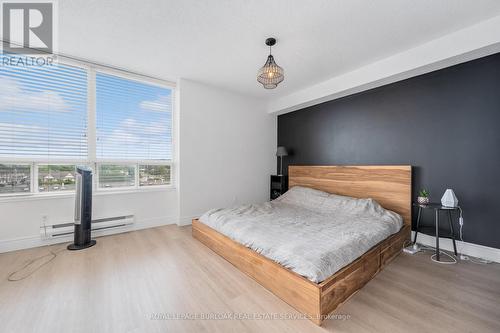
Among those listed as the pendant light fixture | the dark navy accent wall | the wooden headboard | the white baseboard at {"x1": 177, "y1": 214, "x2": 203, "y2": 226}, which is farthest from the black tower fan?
the dark navy accent wall

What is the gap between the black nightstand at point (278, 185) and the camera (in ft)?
15.2

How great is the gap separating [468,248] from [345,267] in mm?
1935

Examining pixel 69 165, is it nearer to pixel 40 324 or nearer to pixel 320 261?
pixel 40 324

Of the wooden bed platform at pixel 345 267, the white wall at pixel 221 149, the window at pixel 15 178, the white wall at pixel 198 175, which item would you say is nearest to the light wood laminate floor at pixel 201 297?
the wooden bed platform at pixel 345 267

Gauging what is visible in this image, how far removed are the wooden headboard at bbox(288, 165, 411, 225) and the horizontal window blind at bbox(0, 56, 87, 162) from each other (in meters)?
3.87

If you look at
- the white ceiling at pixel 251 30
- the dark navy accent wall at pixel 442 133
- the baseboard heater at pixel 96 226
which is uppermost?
the white ceiling at pixel 251 30

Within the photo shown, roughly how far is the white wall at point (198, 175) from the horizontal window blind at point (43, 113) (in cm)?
63

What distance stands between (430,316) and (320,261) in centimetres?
83

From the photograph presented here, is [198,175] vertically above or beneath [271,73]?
beneath

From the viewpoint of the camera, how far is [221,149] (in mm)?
→ 4082

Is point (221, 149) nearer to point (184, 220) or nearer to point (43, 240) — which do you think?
point (184, 220)

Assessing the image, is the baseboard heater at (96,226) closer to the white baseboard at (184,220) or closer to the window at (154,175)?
the window at (154,175)

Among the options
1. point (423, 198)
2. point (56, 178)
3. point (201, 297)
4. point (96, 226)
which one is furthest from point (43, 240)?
point (423, 198)

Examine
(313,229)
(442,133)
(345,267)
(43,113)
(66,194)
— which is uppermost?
(43,113)
